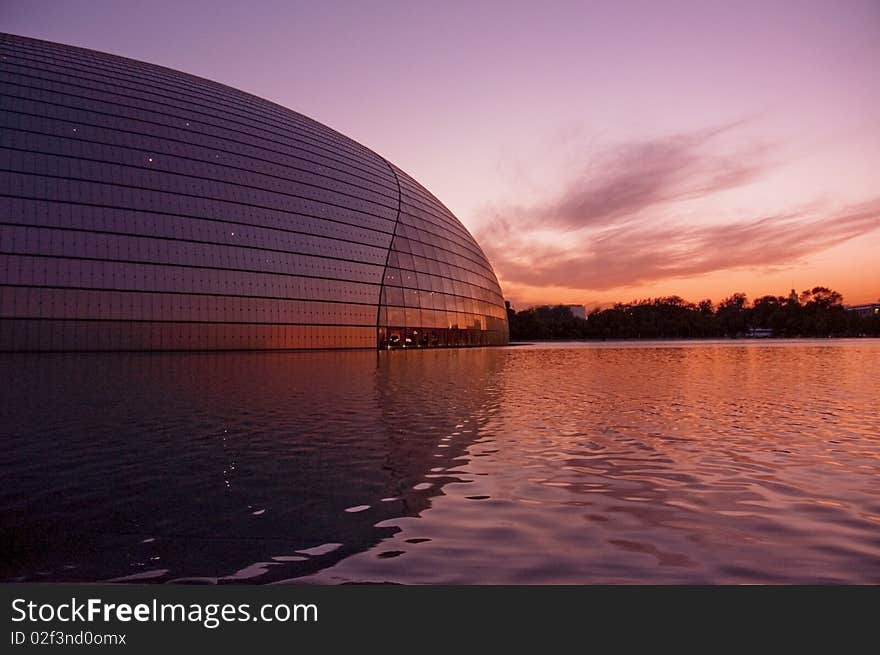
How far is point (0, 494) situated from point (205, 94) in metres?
47.3

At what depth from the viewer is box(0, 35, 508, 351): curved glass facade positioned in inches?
1344

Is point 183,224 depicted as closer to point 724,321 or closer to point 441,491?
point 441,491

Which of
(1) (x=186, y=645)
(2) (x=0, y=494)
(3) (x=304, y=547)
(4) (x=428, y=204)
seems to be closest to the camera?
(1) (x=186, y=645)

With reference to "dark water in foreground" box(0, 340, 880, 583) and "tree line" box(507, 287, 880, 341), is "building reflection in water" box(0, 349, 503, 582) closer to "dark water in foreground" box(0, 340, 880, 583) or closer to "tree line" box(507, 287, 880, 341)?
"dark water in foreground" box(0, 340, 880, 583)

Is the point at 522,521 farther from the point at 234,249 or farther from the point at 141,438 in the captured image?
the point at 234,249

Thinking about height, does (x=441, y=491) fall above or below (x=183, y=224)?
below

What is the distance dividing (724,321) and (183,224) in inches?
6347

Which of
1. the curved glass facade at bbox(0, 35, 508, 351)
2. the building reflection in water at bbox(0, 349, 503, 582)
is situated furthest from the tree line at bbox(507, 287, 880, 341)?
the building reflection in water at bbox(0, 349, 503, 582)

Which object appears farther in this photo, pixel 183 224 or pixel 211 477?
pixel 183 224

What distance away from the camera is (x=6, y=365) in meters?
23.4

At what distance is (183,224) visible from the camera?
38.4m

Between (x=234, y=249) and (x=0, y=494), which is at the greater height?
(x=234, y=249)

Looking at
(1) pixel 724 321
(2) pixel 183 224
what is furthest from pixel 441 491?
(1) pixel 724 321

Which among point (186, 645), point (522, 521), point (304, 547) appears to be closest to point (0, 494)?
point (304, 547)
